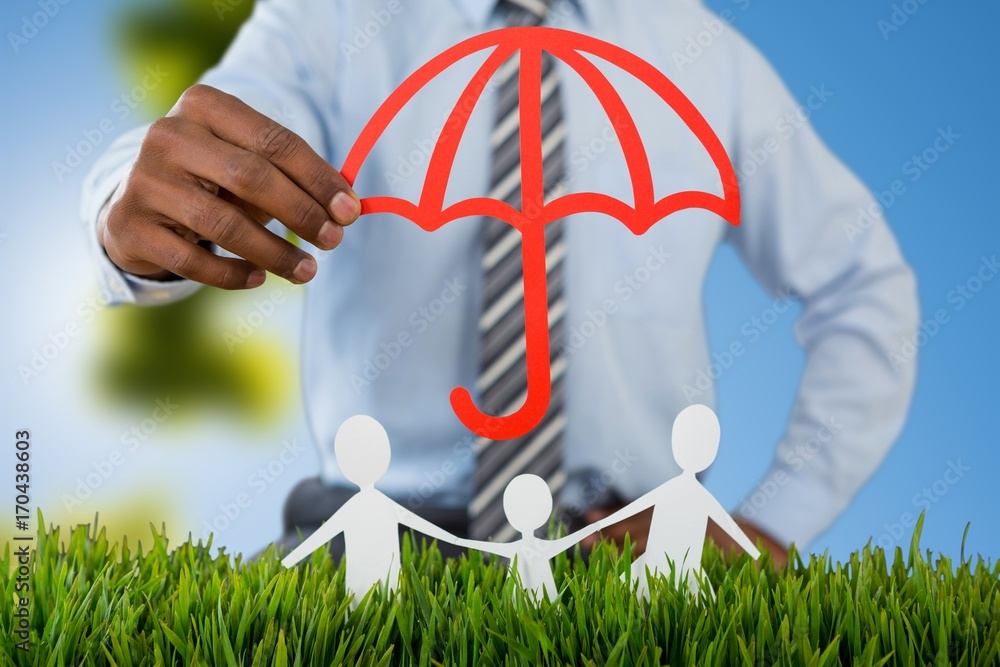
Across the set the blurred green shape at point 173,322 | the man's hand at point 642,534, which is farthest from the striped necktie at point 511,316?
the blurred green shape at point 173,322

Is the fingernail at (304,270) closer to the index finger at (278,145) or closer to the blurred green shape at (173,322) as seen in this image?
Result: the index finger at (278,145)

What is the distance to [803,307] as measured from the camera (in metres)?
1.23

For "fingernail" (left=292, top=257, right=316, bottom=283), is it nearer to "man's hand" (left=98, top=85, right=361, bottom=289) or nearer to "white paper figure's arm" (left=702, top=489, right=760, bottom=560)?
"man's hand" (left=98, top=85, right=361, bottom=289)

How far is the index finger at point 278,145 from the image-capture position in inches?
27.5

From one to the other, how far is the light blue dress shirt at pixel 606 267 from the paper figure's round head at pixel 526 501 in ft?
1.64

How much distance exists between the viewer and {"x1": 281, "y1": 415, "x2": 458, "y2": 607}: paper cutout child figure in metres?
0.65

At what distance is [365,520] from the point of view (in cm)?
66

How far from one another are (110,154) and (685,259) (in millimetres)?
775

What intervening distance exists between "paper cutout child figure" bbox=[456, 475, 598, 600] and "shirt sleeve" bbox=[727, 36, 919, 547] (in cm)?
60

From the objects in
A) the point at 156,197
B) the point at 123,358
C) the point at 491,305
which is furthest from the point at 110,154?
the point at 123,358

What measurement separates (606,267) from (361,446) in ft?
2.10

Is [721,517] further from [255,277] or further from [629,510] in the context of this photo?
[255,277]
